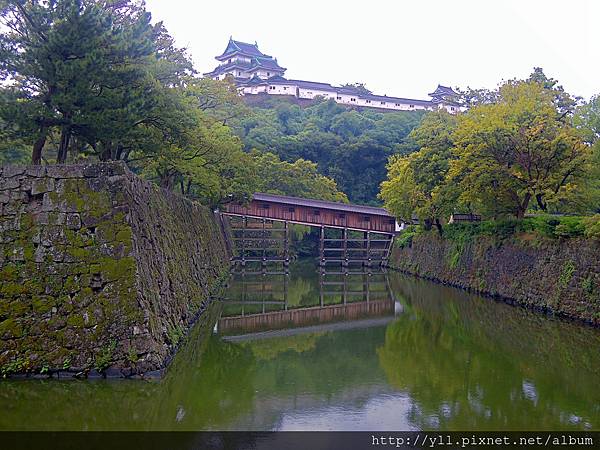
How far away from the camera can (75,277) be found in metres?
8.83

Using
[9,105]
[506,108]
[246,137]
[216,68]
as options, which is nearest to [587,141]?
[506,108]

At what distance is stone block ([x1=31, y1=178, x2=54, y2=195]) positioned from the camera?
9078mm

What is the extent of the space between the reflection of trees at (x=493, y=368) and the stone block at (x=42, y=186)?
6604mm

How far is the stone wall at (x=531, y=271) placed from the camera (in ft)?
47.0

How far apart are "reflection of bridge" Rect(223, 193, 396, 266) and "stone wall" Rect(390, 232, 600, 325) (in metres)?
9.25

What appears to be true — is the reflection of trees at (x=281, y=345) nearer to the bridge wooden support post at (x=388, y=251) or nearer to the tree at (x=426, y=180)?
the tree at (x=426, y=180)

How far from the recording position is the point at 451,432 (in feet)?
22.5

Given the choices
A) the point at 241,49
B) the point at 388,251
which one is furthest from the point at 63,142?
the point at 241,49

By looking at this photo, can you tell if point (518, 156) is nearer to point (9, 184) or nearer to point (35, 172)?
point (35, 172)

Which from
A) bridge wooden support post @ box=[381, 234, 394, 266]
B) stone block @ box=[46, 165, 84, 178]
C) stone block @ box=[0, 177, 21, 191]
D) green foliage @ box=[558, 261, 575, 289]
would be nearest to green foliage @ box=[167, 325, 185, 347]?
stone block @ box=[46, 165, 84, 178]

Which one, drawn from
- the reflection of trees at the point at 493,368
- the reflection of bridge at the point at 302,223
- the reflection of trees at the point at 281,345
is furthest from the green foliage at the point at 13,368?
the reflection of bridge at the point at 302,223

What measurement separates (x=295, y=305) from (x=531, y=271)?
314 inches

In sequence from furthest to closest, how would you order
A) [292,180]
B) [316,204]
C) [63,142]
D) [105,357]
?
[292,180] < [316,204] < [63,142] < [105,357]

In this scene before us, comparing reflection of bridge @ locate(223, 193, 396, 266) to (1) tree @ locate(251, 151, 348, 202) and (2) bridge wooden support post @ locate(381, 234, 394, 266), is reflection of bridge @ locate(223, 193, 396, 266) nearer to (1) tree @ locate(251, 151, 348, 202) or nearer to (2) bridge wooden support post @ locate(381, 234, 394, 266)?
(2) bridge wooden support post @ locate(381, 234, 394, 266)
